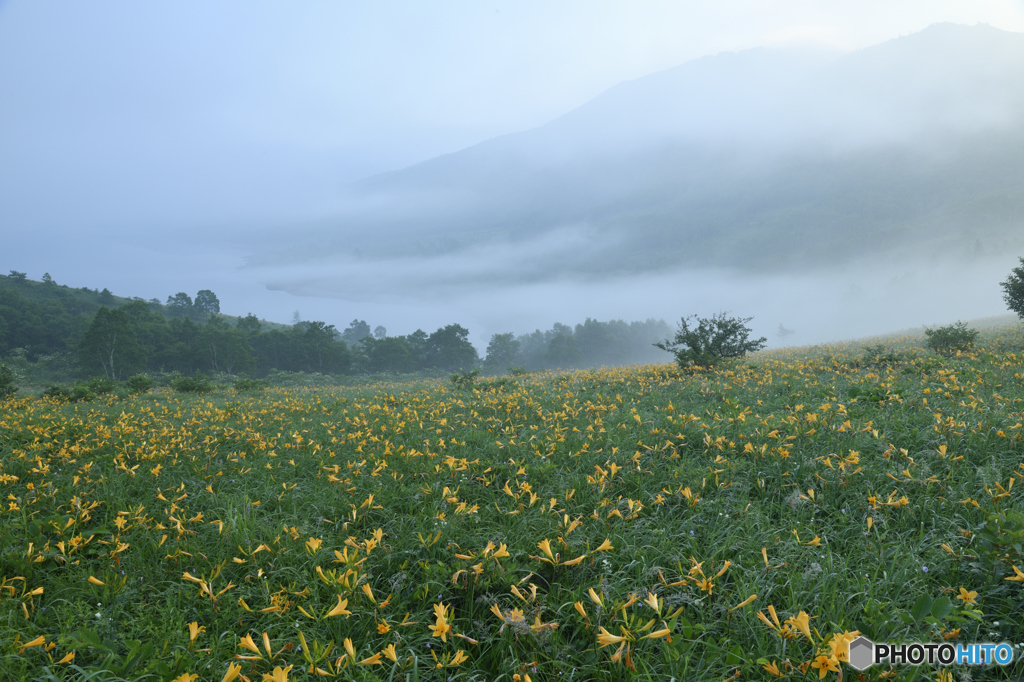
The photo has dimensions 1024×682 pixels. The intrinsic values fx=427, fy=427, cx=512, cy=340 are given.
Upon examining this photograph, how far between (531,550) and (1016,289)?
848 inches

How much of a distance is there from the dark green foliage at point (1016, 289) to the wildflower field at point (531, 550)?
14451 millimetres

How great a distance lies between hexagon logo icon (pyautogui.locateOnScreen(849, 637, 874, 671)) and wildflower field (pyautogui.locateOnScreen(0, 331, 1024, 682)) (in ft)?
0.13

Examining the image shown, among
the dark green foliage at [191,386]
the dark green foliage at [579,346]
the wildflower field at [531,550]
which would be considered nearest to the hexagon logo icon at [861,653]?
the wildflower field at [531,550]

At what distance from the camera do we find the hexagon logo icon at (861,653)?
1828 millimetres

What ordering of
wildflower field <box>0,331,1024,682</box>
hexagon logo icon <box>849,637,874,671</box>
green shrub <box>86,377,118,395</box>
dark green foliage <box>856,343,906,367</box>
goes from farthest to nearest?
1. green shrub <box>86,377,118,395</box>
2. dark green foliage <box>856,343,906,367</box>
3. wildflower field <box>0,331,1024,682</box>
4. hexagon logo icon <box>849,637,874,671</box>

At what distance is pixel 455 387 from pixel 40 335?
66.2m

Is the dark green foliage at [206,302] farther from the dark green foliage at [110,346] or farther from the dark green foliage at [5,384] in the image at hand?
the dark green foliage at [5,384]

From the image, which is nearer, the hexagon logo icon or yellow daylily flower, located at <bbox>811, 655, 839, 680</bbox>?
yellow daylily flower, located at <bbox>811, 655, 839, 680</bbox>

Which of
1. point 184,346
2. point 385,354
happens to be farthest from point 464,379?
point 184,346

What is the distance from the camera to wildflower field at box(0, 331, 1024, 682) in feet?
6.63

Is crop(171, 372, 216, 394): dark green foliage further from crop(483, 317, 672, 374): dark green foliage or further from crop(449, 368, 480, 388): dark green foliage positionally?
crop(483, 317, 672, 374): dark green foliage

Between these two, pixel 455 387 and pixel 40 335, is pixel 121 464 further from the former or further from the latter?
pixel 40 335

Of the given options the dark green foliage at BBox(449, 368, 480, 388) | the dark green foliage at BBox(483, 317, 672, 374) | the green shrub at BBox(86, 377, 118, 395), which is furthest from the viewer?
the dark green foliage at BBox(483, 317, 672, 374)

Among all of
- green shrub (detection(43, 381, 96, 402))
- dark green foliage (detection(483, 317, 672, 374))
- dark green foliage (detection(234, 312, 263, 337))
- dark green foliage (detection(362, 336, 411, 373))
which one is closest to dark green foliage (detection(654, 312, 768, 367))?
green shrub (detection(43, 381, 96, 402))
